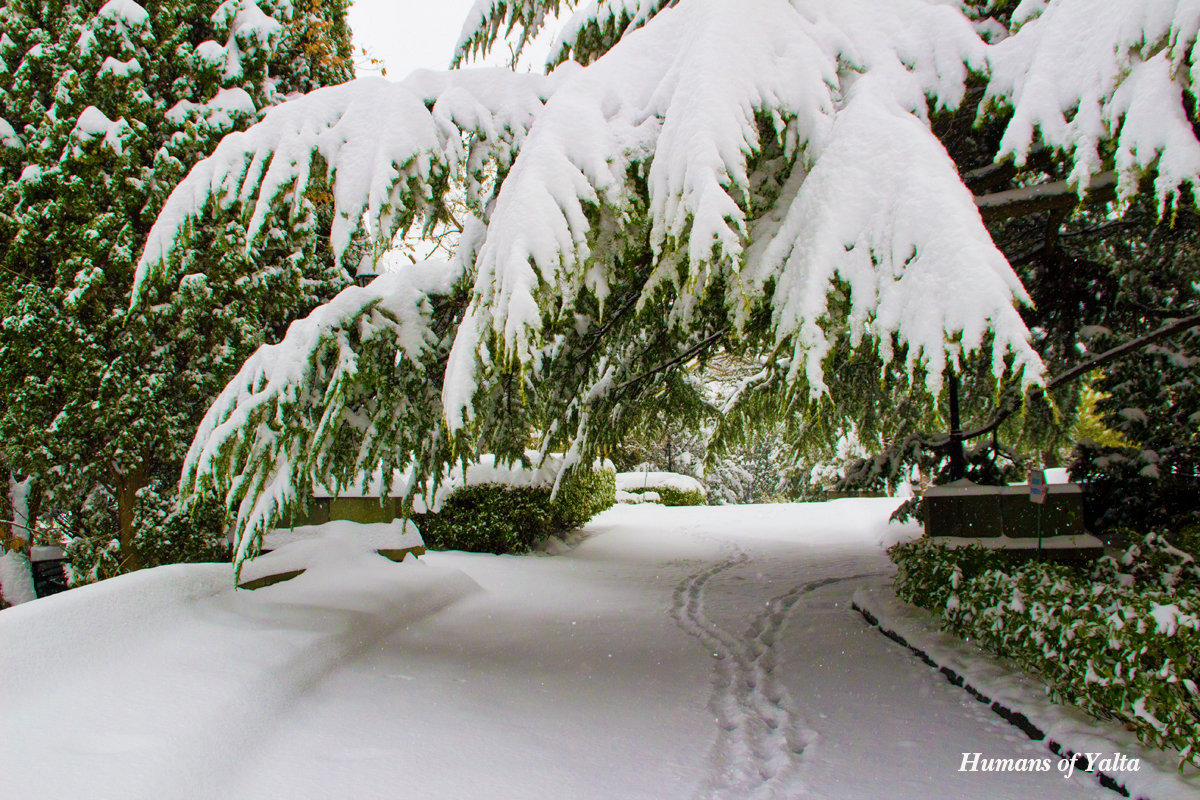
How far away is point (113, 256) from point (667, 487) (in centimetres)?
1622

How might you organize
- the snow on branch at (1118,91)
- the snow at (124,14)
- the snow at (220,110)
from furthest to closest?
the snow at (220,110), the snow at (124,14), the snow on branch at (1118,91)

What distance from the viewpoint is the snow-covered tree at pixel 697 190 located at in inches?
103

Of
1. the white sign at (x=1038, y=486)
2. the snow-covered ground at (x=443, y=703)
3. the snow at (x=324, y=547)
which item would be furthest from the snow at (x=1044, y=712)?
the snow at (x=324, y=547)

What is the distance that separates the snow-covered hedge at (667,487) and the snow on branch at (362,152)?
59.5 ft

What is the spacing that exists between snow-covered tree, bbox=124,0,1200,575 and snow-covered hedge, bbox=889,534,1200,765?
4.38 feet

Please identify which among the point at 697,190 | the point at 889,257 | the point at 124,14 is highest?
the point at 124,14

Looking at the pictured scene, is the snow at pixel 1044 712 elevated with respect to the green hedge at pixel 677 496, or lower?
elevated

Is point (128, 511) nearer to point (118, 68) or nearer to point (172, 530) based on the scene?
point (172, 530)

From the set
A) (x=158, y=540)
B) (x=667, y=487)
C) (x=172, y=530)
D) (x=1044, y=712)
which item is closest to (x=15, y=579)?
(x=158, y=540)

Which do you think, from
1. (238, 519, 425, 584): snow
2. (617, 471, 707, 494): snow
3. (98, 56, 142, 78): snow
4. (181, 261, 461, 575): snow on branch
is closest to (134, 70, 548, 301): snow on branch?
(181, 261, 461, 575): snow on branch

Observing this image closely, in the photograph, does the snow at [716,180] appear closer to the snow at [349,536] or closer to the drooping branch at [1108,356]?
the drooping branch at [1108,356]

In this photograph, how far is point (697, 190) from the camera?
2619 millimetres

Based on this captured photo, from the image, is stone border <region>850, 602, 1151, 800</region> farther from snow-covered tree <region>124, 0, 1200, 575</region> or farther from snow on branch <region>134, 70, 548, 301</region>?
snow on branch <region>134, 70, 548, 301</region>

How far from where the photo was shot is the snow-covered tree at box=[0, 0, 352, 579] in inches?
315
